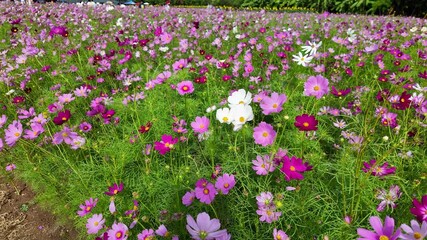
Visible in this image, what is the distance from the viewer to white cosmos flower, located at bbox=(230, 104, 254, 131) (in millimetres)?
1154

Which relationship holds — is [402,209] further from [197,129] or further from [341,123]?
[197,129]

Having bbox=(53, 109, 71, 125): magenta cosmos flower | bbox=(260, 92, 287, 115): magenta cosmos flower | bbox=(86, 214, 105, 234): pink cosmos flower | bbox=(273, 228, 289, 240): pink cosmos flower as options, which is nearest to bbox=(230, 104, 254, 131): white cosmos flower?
bbox=(260, 92, 287, 115): magenta cosmos flower

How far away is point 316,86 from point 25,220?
197cm

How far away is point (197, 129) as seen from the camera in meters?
1.41

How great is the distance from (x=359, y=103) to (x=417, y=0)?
1316 centimetres

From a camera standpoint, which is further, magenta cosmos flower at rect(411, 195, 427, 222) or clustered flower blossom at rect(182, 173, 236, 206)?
clustered flower blossom at rect(182, 173, 236, 206)

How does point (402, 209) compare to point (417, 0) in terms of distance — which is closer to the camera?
point (402, 209)

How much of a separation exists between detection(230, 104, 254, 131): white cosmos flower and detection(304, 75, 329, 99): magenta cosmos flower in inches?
13.7

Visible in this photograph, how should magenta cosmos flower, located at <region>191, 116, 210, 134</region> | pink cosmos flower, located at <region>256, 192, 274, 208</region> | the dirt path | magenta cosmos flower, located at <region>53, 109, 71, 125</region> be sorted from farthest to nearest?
1. the dirt path
2. magenta cosmos flower, located at <region>53, 109, 71, 125</region>
3. magenta cosmos flower, located at <region>191, 116, 210, 134</region>
4. pink cosmos flower, located at <region>256, 192, 274, 208</region>

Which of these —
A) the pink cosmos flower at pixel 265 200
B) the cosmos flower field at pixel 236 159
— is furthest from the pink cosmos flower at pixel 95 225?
the pink cosmos flower at pixel 265 200

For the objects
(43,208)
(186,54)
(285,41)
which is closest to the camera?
(43,208)

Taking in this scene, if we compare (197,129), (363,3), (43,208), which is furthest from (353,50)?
(363,3)

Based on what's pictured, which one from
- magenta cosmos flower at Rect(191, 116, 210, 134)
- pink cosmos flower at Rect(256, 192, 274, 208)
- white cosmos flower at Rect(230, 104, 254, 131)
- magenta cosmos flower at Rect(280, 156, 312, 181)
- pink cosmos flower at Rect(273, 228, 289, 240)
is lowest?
pink cosmos flower at Rect(273, 228, 289, 240)

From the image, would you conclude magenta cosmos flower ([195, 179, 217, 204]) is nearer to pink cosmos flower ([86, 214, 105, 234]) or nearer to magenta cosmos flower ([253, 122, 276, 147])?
magenta cosmos flower ([253, 122, 276, 147])
